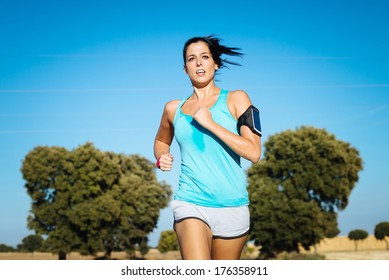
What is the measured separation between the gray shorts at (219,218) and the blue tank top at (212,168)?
2.1 inches

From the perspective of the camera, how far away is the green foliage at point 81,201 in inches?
1510

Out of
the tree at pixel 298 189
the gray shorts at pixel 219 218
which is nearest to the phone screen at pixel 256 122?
the gray shorts at pixel 219 218

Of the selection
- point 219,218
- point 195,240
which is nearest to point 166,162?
point 219,218

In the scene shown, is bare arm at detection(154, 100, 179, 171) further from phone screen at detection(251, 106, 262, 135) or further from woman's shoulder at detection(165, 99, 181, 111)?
phone screen at detection(251, 106, 262, 135)

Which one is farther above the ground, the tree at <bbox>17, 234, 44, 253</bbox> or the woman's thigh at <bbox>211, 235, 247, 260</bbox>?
the tree at <bbox>17, 234, 44, 253</bbox>

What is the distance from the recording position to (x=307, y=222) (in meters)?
35.8

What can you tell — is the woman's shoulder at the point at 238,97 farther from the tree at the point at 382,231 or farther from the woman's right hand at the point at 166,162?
the tree at the point at 382,231

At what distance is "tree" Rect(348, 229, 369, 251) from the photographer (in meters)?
44.5

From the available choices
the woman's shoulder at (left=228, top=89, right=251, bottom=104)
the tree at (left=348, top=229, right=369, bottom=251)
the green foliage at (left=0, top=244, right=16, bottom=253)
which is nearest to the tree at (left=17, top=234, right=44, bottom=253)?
the green foliage at (left=0, top=244, right=16, bottom=253)

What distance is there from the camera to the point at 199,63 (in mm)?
4766

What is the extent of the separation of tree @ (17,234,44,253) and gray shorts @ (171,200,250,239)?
1497 inches

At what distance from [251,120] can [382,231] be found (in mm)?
42631
